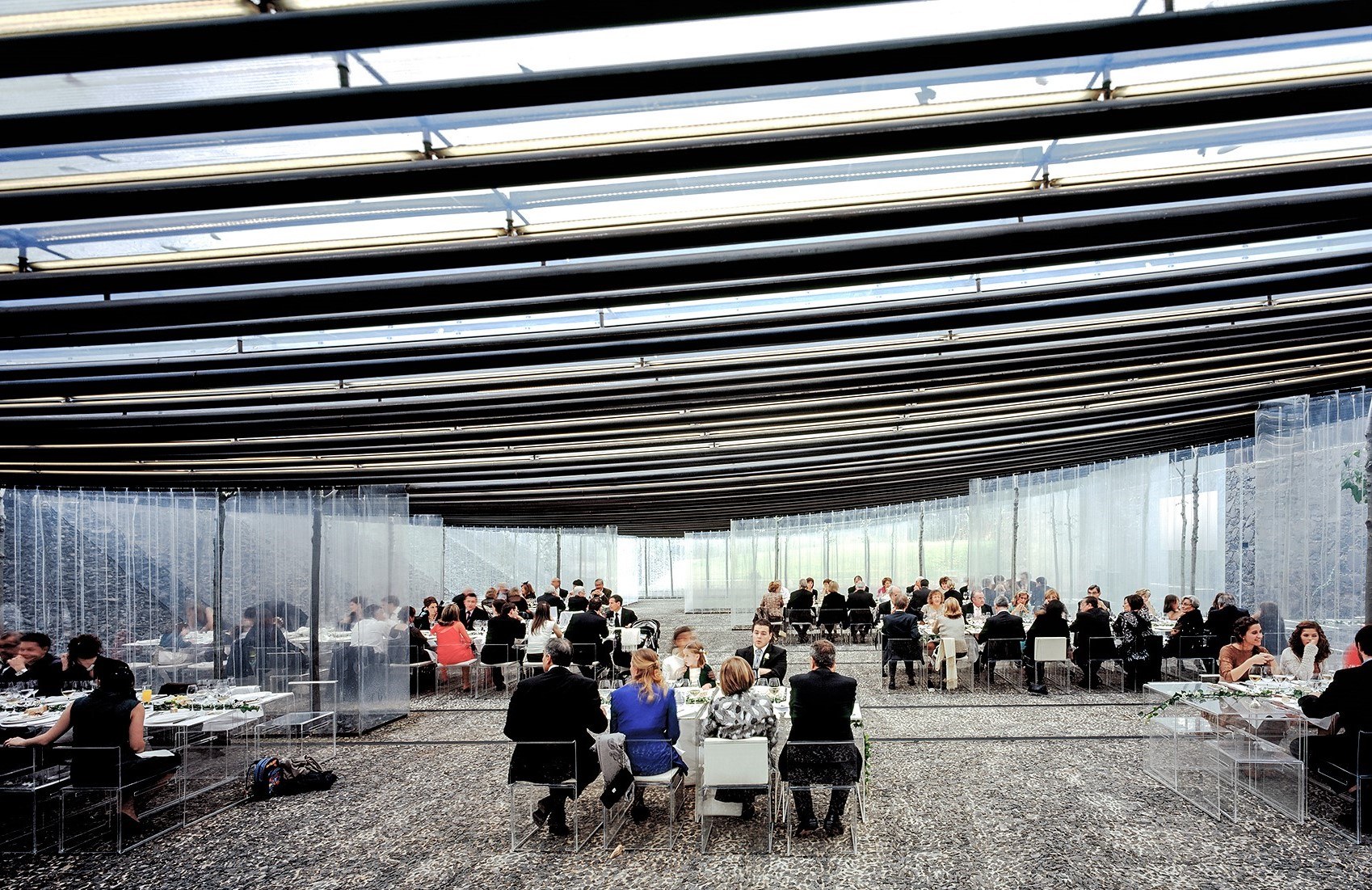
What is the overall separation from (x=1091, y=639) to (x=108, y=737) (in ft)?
35.1

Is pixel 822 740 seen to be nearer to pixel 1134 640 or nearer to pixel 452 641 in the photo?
pixel 1134 640

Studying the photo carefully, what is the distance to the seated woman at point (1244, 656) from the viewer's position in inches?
320

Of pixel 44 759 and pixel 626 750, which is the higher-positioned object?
pixel 626 750

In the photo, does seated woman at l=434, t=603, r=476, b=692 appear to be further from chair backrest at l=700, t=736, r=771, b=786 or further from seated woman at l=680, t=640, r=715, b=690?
chair backrest at l=700, t=736, r=771, b=786

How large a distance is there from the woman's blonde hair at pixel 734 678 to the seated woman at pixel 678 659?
6.41 ft

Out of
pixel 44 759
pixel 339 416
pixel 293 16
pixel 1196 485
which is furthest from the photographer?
pixel 1196 485

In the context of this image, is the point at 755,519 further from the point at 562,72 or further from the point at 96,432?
the point at 562,72

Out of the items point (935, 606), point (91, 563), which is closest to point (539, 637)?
point (935, 606)

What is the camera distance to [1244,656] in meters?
8.51

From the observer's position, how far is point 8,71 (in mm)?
2826

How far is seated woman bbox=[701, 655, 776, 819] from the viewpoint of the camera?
20.6 ft

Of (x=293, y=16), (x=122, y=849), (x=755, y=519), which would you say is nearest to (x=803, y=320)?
(x=293, y=16)

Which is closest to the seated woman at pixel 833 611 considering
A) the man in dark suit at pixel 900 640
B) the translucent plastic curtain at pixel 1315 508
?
the man in dark suit at pixel 900 640

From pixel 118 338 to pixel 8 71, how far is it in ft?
11.8
